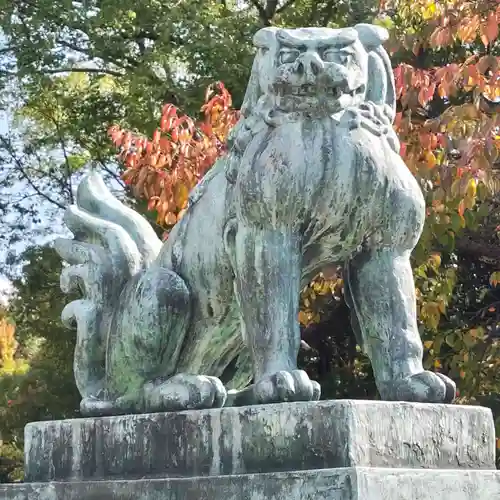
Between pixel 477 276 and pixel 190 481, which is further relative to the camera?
pixel 477 276

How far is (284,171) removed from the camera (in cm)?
313

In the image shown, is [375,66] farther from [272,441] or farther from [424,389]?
[272,441]

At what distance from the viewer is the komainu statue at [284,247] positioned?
3143mm

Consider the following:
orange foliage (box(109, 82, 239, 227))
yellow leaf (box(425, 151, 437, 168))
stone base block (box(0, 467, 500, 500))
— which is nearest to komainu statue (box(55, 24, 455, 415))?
stone base block (box(0, 467, 500, 500))

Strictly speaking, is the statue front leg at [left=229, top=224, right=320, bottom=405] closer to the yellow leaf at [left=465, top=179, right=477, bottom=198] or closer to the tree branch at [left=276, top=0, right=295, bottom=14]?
the yellow leaf at [left=465, top=179, right=477, bottom=198]

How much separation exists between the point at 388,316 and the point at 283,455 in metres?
0.56

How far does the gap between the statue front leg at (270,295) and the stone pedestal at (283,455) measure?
0.18m

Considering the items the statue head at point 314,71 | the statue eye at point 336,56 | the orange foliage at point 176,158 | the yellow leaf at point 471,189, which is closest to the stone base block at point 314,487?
the statue head at point 314,71

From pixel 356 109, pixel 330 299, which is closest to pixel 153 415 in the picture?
pixel 356 109

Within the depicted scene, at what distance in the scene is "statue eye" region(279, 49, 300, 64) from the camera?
323 centimetres

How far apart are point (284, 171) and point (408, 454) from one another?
0.83m

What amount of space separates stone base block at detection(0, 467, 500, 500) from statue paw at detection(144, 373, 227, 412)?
245 mm

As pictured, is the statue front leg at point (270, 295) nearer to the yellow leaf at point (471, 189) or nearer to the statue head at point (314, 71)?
the statue head at point (314, 71)

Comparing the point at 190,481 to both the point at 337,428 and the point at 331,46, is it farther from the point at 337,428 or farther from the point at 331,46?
the point at 331,46
